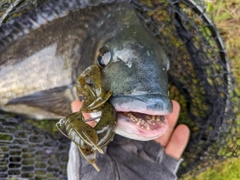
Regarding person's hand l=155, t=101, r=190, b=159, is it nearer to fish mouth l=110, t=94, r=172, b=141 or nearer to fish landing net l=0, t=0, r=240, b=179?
fish landing net l=0, t=0, r=240, b=179

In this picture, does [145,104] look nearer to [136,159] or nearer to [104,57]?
[104,57]

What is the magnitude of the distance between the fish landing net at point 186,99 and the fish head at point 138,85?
512 mm

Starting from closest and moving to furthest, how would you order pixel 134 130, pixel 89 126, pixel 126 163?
pixel 89 126 → pixel 134 130 → pixel 126 163

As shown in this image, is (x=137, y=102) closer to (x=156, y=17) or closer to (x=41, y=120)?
(x=156, y=17)

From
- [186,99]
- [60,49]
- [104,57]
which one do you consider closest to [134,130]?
[104,57]

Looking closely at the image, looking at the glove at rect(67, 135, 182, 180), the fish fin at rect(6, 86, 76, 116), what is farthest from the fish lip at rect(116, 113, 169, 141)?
the fish fin at rect(6, 86, 76, 116)

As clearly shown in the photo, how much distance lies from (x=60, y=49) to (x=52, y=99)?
0.33 metres

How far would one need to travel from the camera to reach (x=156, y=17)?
1.74 m

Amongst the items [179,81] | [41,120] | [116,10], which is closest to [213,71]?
[179,81]

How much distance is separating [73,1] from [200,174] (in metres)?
1.51

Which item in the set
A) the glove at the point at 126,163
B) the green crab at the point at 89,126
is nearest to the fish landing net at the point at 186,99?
the glove at the point at 126,163

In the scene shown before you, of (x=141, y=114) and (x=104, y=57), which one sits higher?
(x=104, y=57)

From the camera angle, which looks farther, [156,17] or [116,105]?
[156,17]

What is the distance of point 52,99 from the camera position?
1.73 meters
